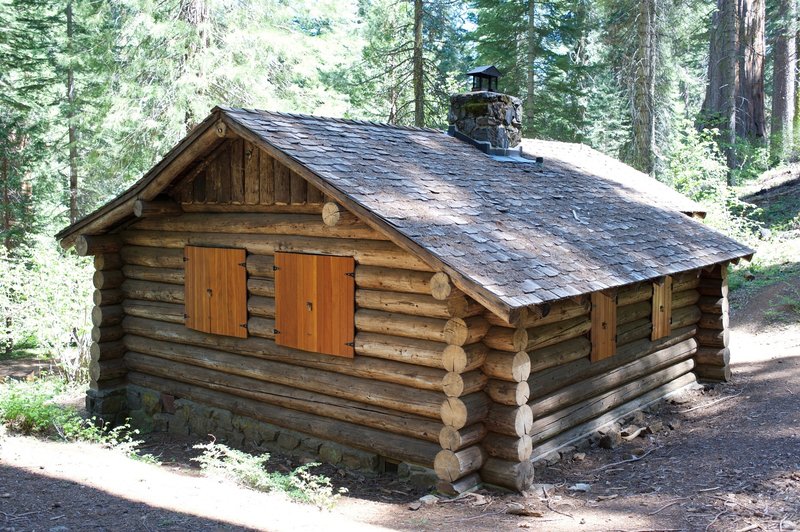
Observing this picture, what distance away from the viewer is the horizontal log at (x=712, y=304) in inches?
490

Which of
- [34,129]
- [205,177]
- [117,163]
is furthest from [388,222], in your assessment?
[34,129]

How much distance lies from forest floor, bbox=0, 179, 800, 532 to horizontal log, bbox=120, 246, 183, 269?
2.66m

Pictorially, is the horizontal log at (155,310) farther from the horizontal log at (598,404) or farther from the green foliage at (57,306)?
the horizontal log at (598,404)

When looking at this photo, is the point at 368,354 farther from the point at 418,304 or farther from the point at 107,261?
the point at 107,261

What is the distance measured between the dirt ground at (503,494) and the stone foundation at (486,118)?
5.12 meters

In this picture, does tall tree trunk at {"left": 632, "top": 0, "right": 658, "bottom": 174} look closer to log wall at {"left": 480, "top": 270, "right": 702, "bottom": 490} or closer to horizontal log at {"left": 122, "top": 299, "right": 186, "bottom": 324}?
log wall at {"left": 480, "top": 270, "right": 702, "bottom": 490}

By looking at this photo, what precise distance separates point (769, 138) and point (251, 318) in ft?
79.7

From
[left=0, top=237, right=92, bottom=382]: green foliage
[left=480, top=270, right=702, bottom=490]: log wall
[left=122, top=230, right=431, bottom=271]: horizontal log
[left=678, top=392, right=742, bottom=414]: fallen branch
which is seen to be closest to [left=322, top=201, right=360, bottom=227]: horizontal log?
[left=122, top=230, right=431, bottom=271]: horizontal log

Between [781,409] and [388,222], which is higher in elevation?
[388,222]

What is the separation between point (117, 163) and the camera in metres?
16.3

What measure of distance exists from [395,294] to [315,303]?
3.99 feet

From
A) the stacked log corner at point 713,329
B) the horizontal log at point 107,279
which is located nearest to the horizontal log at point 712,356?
the stacked log corner at point 713,329

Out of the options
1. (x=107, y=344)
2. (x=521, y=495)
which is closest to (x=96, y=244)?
(x=107, y=344)

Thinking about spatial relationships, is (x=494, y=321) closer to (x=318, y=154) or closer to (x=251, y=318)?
(x=318, y=154)
